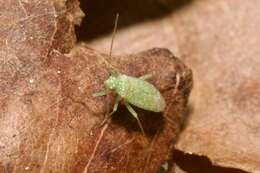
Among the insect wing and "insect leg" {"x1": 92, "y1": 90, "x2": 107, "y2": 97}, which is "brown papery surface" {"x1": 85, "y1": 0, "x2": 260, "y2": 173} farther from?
"insect leg" {"x1": 92, "y1": 90, "x2": 107, "y2": 97}

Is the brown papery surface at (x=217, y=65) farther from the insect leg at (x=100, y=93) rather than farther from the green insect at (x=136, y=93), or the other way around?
the insect leg at (x=100, y=93)

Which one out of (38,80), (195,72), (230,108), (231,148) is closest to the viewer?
(38,80)

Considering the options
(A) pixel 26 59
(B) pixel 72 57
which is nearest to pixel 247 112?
(B) pixel 72 57

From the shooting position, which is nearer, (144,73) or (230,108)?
(144,73)

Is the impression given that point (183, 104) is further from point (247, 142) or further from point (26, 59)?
point (26, 59)

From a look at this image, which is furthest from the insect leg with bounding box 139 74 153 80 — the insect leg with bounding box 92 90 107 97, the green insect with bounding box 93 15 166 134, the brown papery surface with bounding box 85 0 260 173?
the brown papery surface with bounding box 85 0 260 173

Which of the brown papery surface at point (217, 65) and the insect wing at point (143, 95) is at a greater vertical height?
the insect wing at point (143, 95)

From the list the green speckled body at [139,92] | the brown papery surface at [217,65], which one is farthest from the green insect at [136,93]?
the brown papery surface at [217,65]
